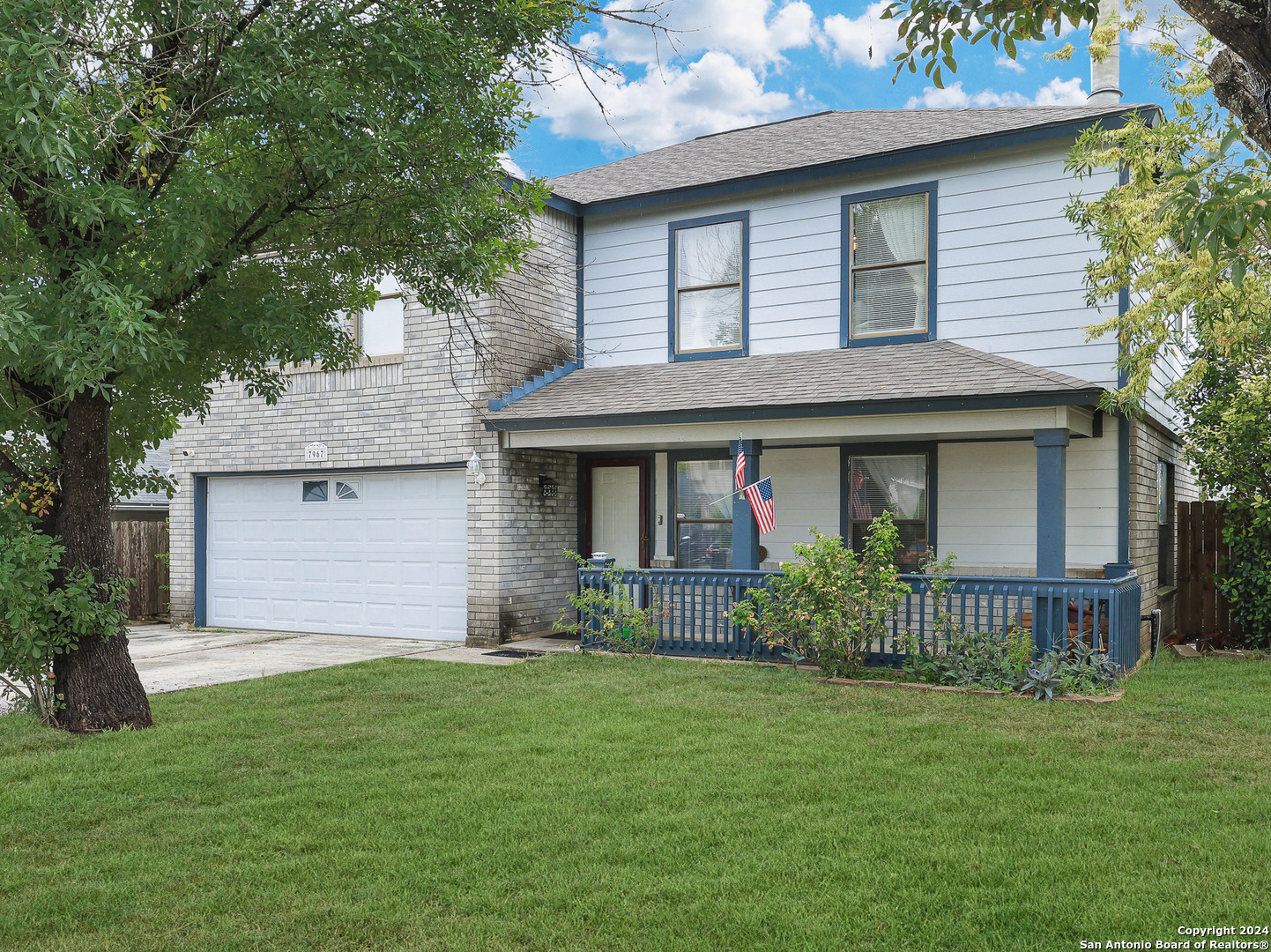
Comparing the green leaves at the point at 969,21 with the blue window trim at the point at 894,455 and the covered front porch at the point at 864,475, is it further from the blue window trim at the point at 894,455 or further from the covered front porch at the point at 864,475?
the blue window trim at the point at 894,455

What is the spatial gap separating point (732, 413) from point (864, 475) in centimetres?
219

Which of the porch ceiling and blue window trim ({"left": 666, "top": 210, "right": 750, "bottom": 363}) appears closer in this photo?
the porch ceiling

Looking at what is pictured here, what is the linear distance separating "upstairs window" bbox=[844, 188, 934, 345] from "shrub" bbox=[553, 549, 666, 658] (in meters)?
3.91

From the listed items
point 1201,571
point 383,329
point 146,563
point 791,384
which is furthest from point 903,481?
point 146,563

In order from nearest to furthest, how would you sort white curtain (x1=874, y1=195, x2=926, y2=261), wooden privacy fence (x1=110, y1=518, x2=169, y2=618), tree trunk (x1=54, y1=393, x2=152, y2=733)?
tree trunk (x1=54, y1=393, x2=152, y2=733), white curtain (x1=874, y1=195, x2=926, y2=261), wooden privacy fence (x1=110, y1=518, x2=169, y2=618)

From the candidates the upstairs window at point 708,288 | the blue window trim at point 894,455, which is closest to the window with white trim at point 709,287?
the upstairs window at point 708,288

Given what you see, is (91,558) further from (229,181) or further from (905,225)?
(905,225)

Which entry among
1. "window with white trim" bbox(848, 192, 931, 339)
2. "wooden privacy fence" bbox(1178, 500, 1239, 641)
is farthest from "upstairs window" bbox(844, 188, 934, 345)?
"wooden privacy fence" bbox(1178, 500, 1239, 641)

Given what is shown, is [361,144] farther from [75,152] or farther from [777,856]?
[777,856]

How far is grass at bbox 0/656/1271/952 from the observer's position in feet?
12.6

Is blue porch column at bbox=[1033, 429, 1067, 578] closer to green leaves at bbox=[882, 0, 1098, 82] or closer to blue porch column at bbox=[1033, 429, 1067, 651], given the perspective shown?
blue porch column at bbox=[1033, 429, 1067, 651]

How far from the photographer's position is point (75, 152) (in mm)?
4832

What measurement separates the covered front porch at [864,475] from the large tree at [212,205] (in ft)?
12.4

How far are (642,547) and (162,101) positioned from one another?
27.4 ft
